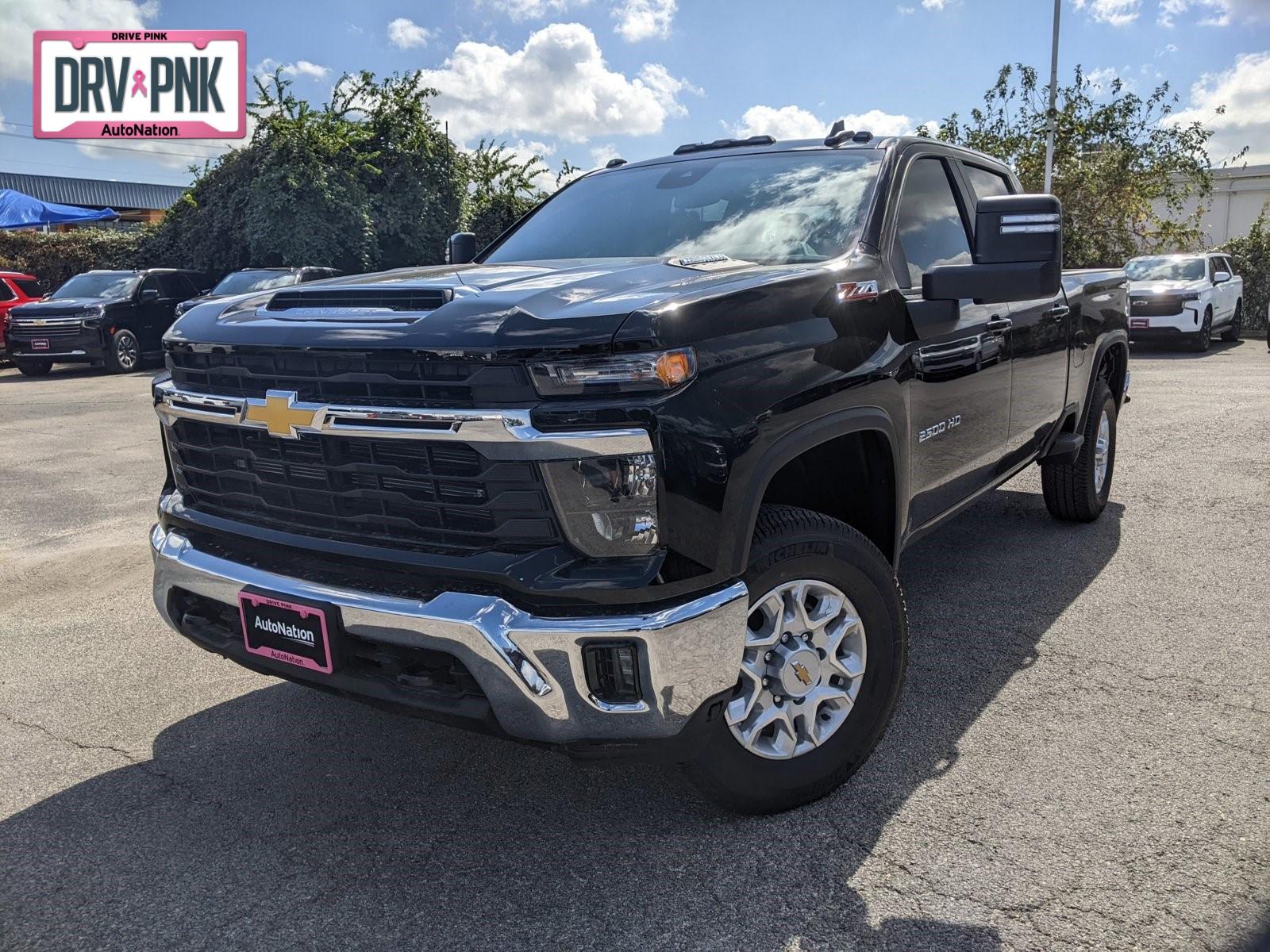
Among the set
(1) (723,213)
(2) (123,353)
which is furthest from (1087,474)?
(2) (123,353)

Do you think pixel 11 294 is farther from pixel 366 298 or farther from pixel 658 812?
pixel 658 812

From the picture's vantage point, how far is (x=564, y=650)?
2.35 m

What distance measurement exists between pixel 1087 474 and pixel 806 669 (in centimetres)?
340

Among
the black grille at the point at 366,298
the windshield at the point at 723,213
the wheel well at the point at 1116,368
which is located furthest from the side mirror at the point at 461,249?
the wheel well at the point at 1116,368

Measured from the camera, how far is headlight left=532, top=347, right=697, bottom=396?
2.40m

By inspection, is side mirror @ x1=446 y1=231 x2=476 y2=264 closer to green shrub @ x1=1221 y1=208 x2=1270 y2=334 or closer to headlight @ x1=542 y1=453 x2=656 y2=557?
headlight @ x1=542 y1=453 x2=656 y2=557

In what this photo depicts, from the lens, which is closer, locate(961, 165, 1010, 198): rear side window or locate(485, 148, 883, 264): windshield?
locate(485, 148, 883, 264): windshield

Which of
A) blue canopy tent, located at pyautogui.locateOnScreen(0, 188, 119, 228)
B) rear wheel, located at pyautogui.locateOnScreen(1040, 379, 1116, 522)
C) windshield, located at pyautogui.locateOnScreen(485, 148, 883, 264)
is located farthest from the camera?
blue canopy tent, located at pyautogui.locateOnScreen(0, 188, 119, 228)

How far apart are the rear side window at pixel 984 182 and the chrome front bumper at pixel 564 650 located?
106 inches

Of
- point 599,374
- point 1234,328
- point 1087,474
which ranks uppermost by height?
point 1234,328

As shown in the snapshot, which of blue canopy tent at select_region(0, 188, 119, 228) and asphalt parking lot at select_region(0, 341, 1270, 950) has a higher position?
blue canopy tent at select_region(0, 188, 119, 228)

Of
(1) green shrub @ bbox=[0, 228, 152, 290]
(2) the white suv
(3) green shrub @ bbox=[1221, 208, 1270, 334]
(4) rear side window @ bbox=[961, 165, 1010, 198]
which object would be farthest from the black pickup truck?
(3) green shrub @ bbox=[1221, 208, 1270, 334]

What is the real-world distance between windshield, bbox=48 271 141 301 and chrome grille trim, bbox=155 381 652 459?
16746mm

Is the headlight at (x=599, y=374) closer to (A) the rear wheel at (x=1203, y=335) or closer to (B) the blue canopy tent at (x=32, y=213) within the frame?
(A) the rear wheel at (x=1203, y=335)
